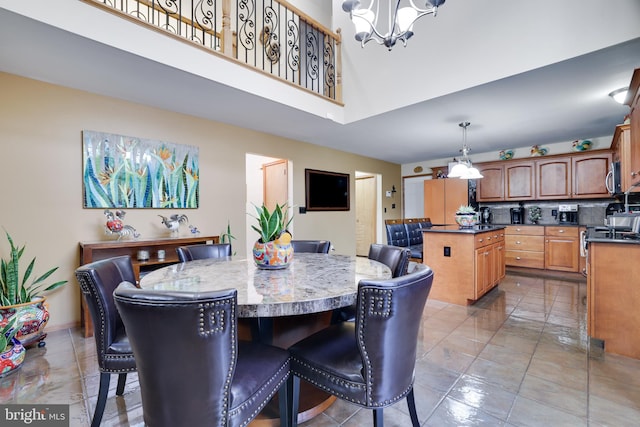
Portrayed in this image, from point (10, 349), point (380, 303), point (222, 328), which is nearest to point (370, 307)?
point (380, 303)

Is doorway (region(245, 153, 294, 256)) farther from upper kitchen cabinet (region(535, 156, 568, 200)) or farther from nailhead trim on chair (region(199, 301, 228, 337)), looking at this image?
upper kitchen cabinet (region(535, 156, 568, 200))

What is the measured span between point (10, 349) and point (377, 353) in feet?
8.59

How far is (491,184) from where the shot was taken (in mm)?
5648

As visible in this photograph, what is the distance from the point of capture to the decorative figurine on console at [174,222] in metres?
3.25

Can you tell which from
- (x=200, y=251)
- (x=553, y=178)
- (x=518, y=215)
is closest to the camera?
(x=200, y=251)

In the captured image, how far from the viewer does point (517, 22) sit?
2.51m

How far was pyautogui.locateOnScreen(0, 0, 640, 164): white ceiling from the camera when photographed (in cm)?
222

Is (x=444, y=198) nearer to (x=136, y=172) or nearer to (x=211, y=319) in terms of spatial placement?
(x=136, y=172)

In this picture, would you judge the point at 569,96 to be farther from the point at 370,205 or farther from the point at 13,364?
the point at 13,364

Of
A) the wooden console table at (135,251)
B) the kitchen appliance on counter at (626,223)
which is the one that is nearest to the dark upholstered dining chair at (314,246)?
the wooden console table at (135,251)

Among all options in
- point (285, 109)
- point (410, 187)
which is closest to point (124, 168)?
point (285, 109)

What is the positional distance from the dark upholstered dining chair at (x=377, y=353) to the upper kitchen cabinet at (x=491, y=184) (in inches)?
211

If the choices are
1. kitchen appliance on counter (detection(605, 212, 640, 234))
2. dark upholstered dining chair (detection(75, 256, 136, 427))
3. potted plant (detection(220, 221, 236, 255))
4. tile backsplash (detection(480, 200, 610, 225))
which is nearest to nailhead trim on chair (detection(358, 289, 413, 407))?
dark upholstered dining chair (detection(75, 256, 136, 427))

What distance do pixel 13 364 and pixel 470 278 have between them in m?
4.11
